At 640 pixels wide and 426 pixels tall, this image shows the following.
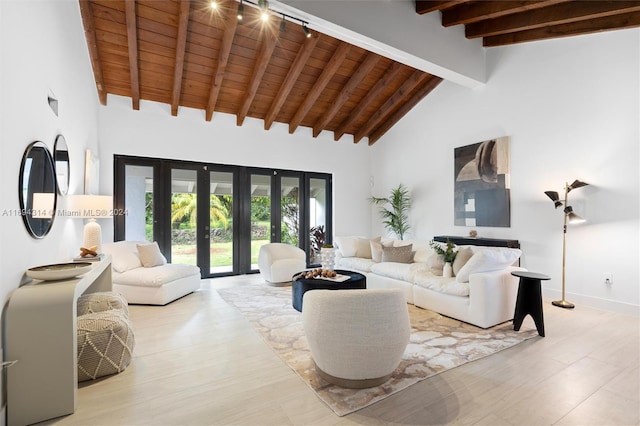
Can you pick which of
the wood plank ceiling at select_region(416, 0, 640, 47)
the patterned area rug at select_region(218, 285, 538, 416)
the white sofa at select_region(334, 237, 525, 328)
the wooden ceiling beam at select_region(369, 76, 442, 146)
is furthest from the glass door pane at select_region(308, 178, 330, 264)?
the wood plank ceiling at select_region(416, 0, 640, 47)

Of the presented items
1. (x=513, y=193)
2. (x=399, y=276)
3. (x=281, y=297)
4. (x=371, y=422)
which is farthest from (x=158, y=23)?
(x=513, y=193)

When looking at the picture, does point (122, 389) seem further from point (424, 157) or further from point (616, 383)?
point (424, 157)

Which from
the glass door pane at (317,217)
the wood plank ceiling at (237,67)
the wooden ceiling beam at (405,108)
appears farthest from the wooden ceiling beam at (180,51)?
the wooden ceiling beam at (405,108)

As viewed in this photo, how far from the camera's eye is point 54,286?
1.97 metres

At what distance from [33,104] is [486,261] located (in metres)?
4.35

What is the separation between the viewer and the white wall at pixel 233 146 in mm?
5305

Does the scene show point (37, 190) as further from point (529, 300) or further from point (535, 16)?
point (535, 16)

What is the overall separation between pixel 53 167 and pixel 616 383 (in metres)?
4.91

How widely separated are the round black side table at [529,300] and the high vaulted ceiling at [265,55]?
3.23m

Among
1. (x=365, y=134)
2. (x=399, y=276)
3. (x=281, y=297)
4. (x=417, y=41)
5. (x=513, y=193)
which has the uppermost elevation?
(x=417, y=41)

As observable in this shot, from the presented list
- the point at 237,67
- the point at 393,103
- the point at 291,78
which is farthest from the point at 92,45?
the point at 393,103

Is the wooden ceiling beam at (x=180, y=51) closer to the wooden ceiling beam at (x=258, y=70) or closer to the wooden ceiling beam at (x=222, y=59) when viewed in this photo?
the wooden ceiling beam at (x=222, y=59)

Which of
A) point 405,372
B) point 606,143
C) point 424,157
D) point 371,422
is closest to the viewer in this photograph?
point 371,422

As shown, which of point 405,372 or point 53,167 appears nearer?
point 405,372
